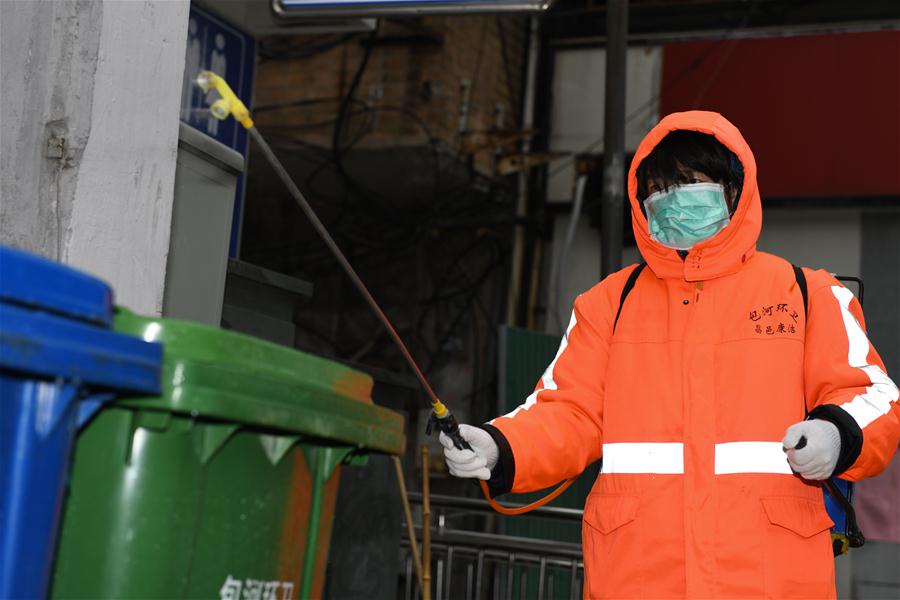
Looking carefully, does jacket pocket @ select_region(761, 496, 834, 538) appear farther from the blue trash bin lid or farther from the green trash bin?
the blue trash bin lid

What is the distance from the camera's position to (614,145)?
252 inches

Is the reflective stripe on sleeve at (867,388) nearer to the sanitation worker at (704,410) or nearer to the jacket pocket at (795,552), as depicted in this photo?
the sanitation worker at (704,410)

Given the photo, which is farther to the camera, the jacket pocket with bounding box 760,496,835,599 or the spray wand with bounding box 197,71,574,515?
the jacket pocket with bounding box 760,496,835,599

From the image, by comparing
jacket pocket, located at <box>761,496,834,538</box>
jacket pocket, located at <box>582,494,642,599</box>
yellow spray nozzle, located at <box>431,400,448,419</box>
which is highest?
yellow spray nozzle, located at <box>431,400,448,419</box>

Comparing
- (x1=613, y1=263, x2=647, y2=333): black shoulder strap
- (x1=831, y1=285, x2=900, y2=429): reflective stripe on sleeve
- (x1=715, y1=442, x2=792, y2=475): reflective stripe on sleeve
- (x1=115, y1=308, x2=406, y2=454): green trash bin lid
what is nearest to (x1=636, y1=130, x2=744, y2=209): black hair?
(x1=613, y1=263, x2=647, y2=333): black shoulder strap

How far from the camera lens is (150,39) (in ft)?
10.6

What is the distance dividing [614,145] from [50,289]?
4.92m

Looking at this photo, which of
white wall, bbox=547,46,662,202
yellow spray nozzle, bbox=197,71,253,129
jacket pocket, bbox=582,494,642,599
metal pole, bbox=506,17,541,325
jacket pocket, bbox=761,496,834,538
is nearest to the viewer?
yellow spray nozzle, bbox=197,71,253,129

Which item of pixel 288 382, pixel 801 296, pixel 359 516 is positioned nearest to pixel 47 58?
pixel 288 382

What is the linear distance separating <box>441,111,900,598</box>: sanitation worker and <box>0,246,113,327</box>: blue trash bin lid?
43.8 inches

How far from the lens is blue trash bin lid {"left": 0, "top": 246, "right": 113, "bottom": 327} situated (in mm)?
1706

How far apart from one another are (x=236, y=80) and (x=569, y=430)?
420 centimetres

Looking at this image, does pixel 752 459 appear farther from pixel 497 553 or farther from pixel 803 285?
pixel 497 553

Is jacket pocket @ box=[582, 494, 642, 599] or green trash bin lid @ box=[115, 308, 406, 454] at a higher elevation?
green trash bin lid @ box=[115, 308, 406, 454]
